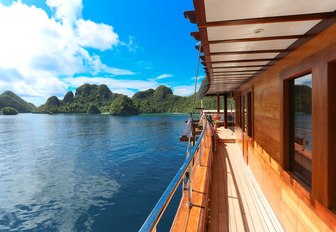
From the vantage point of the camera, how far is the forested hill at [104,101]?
130m

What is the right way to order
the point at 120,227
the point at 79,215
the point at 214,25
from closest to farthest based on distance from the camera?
the point at 214,25
the point at 120,227
the point at 79,215

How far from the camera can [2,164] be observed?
20344 mm

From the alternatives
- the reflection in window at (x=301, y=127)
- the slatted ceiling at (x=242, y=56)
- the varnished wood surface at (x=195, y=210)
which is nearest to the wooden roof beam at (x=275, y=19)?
the reflection in window at (x=301, y=127)

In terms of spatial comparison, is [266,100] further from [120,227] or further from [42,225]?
[42,225]

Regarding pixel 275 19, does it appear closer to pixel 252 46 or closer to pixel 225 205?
pixel 252 46

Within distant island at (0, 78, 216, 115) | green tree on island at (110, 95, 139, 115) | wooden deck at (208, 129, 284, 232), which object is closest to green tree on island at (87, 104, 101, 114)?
distant island at (0, 78, 216, 115)

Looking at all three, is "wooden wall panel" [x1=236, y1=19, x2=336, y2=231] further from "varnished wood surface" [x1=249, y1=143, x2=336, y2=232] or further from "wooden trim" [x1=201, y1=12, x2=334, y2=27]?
"wooden trim" [x1=201, y1=12, x2=334, y2=27]

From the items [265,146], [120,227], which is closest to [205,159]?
[265,146]

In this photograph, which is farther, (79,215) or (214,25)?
(79,215)

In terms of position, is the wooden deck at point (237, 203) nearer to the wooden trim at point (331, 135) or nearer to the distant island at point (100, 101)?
the wooden trim at point (331, 135)

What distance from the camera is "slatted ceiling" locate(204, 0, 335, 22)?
1.37 m

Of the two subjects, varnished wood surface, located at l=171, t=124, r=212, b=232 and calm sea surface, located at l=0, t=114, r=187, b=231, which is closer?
varnished wood surface, located at l=171, t=124, r=212, b=232

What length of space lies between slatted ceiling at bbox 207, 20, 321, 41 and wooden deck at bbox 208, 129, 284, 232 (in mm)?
2596

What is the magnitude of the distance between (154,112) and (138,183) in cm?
11790
